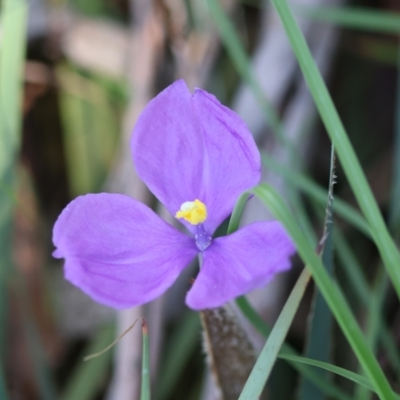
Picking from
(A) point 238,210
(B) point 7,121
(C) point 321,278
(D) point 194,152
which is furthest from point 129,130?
(C) point 321,278

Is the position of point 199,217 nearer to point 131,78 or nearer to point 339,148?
point 339,148

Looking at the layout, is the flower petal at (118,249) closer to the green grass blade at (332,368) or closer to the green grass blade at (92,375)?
the green grass blade at (332,368)

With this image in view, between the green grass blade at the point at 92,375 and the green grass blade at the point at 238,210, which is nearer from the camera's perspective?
the green grass blade at the point at 238,210

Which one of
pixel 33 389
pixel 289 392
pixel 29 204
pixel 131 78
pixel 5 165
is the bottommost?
pixel 33 389

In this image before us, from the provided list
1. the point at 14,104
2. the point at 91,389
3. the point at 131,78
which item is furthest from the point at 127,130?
the point at 91,389

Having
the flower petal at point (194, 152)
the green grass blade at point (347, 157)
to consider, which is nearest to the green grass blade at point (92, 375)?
the flower petal at point (194, 152)

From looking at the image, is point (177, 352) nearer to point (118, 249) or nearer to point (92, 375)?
point (92, 375)
